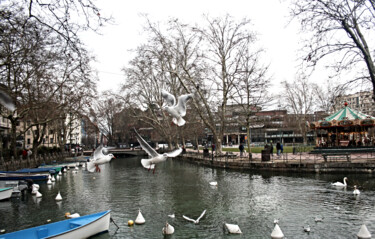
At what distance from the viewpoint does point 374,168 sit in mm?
19281

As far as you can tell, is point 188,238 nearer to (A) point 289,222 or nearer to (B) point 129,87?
(A) point 289,222

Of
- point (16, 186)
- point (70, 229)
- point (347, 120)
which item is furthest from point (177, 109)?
point (347, 120)

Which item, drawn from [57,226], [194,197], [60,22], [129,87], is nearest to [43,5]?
[60,22]

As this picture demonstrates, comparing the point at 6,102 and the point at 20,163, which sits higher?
the point at 6,102

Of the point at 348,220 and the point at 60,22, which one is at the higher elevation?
the point at 60,22

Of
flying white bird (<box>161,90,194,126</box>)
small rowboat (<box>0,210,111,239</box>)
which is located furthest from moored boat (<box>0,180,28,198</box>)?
flying white bird (<box>161,90,194,126</box>)

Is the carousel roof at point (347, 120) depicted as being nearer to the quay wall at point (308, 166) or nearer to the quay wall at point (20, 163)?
the quay wall at point (308, 166)

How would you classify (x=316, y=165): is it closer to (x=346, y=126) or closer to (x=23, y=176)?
(x=346, y=126)

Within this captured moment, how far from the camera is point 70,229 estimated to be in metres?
8.61

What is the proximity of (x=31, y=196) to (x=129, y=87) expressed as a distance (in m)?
27.0

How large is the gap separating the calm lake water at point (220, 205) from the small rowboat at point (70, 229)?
1.56 feet

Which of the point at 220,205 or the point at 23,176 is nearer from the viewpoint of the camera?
the point at 220,205

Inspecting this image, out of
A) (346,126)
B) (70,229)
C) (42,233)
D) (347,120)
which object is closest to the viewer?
(42,233)

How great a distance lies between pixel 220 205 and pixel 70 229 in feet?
21.2
